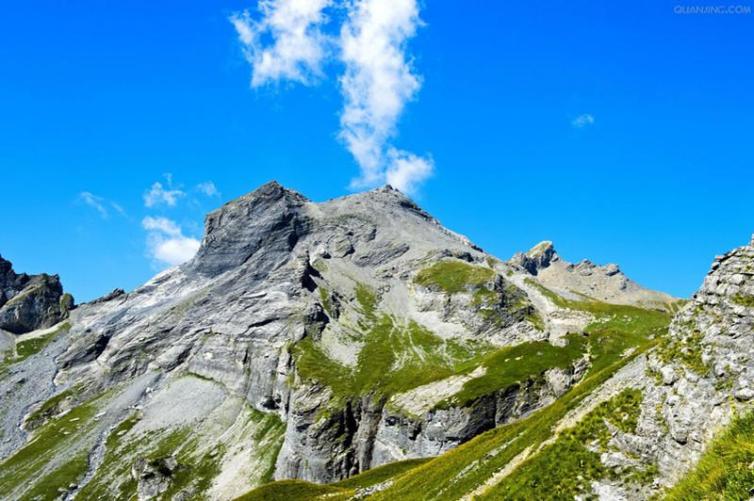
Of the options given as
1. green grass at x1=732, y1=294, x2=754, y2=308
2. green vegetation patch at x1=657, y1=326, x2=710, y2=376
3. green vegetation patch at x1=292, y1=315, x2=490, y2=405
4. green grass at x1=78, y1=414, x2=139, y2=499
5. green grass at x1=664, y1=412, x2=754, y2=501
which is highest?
green vegetation patch at x1=292, y1=315, x2=490, y2=405

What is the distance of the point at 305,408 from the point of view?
499 feet

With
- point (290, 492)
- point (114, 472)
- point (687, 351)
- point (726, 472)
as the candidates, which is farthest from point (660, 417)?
point (114, 472)

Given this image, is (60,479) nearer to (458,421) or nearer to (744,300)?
(458,421)

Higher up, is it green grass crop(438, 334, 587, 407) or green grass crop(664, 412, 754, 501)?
green grass crop(438, 334, 587, 407)

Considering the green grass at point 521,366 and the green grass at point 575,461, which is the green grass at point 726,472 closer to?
the green grass at point 575,461

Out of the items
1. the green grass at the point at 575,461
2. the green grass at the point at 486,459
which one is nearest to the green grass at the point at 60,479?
the green grass at the point at 486,459

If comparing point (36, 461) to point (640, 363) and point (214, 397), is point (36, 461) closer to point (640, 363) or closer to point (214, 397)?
point (214, 397)

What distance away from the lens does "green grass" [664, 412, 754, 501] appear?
12078 mm

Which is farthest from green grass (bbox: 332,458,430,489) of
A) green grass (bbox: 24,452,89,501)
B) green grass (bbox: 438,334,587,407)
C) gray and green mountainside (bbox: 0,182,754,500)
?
green grass (bbox: 24,452,89,501)

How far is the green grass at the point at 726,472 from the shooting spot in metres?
12.1

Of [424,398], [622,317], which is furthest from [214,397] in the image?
[622,317]

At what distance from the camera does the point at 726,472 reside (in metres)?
12.9

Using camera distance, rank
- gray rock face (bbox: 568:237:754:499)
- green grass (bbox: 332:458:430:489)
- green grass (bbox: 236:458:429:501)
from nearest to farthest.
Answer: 1. gray rock face (bbox: 568:237:754:499)
2. green grass (bbox: 236:458:429:501)
3. green grass (bbox: 332:458:430:489)

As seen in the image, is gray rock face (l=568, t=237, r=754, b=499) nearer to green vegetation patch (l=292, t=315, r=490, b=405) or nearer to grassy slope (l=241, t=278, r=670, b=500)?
grassy slope (l=241, t=278, r=670, b=500)
